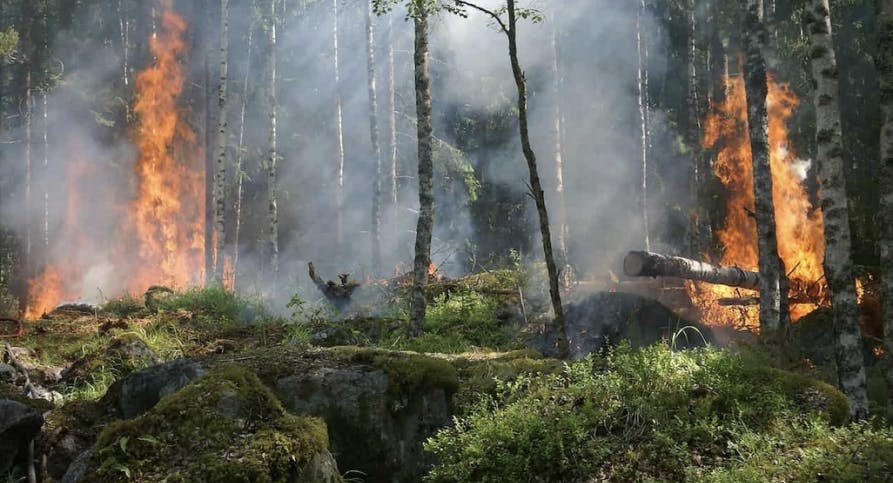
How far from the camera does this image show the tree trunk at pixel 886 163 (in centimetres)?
775

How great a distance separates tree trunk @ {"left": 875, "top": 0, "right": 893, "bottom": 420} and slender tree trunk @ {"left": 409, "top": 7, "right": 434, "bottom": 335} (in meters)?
6.52

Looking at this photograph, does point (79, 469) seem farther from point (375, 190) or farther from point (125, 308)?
point (375, 190)

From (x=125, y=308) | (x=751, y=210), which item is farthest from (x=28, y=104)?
(x=751, y=210)

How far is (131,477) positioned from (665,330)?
32.9ft

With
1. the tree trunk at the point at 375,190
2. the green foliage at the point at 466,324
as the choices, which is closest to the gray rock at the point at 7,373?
the green foliage at the point at 466,324

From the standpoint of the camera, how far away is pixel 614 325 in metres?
12.0

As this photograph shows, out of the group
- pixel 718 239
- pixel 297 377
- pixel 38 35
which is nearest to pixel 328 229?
pixel 38 35

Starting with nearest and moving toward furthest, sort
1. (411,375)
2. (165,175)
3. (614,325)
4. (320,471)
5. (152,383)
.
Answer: (320,471)
(411,375)
(152,383)
(614,325)
(165,175)

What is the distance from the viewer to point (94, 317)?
13883mm

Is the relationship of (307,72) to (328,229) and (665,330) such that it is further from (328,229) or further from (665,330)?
(665,330)

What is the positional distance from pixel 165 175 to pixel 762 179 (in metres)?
23.9

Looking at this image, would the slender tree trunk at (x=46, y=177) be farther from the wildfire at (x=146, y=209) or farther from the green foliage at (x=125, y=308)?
the green foliage at (x=125, y=308)

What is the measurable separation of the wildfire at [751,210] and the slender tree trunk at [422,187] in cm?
699

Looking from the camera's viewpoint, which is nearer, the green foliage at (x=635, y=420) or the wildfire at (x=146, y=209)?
the green foliage at (x=635, y=420)
